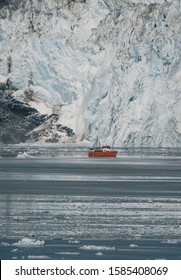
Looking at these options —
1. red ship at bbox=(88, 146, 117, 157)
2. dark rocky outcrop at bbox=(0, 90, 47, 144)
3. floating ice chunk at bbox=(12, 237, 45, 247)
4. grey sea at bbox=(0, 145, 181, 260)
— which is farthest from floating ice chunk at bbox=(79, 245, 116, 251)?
dark rocky outcrop at bbox=(0, 90, 47, 144)

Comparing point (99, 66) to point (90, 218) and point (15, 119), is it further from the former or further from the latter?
point (90, 218)

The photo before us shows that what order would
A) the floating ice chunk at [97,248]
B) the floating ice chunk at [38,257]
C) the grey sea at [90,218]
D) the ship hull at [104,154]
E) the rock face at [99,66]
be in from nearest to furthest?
the floating ice chunk at [38,257], the grey sea at [90,218], the floating ice chunk at [97,248], the ship hull at [104,154], the rock face at [99,66]

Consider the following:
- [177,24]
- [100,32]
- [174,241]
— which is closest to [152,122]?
[177,24]

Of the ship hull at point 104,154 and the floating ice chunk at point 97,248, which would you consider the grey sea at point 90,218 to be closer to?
the floating ice chunk at point 97,248

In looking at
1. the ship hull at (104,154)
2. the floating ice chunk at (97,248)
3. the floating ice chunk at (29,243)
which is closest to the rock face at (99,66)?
the ship hull at (104,154)

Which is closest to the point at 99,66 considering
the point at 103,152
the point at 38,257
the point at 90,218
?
the point at 103,152

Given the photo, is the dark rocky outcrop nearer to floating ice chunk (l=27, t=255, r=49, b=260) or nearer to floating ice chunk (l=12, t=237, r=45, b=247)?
floating ice chunk (l=12, t=237, r=45, b=247)
